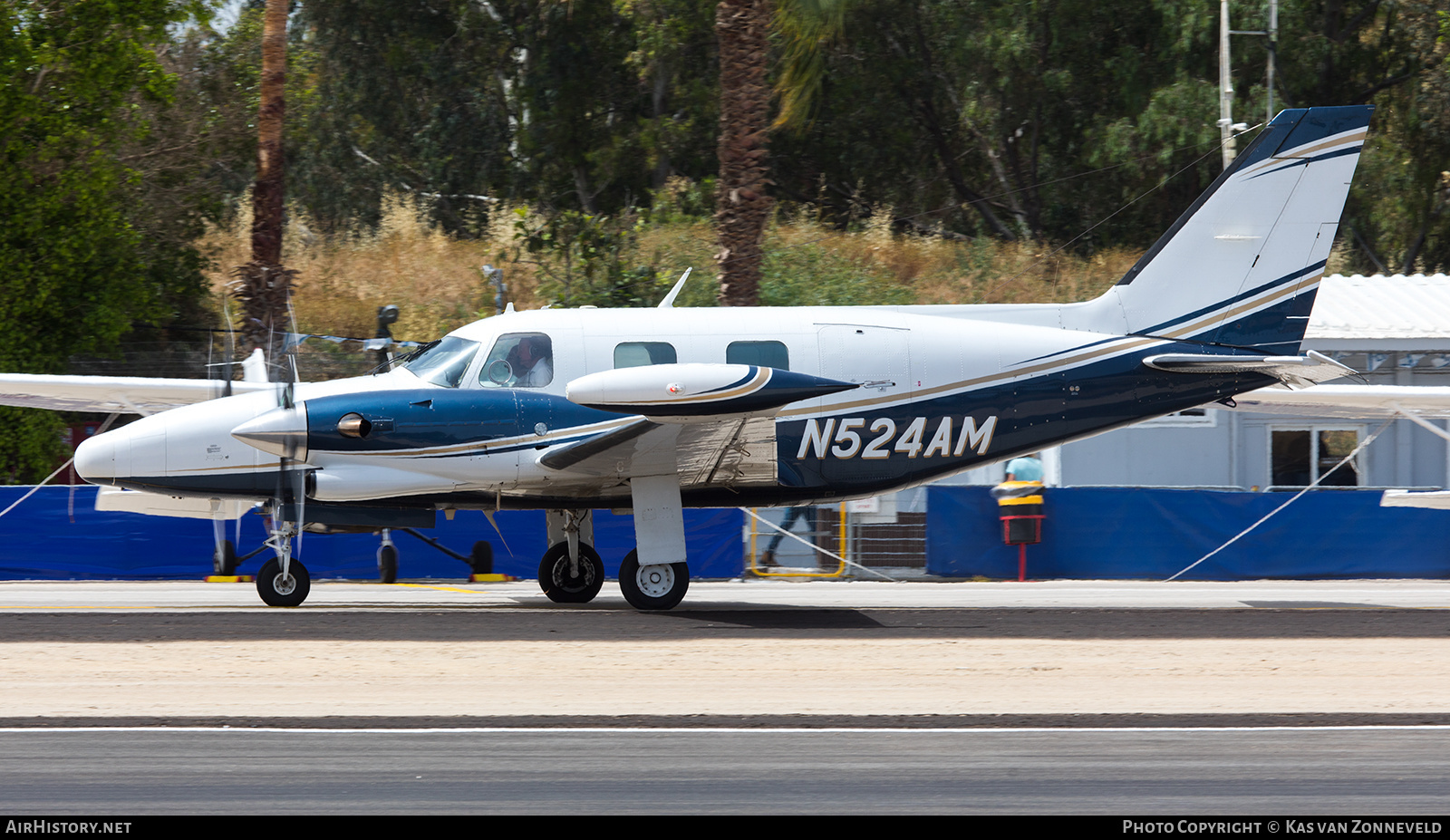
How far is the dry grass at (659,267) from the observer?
3138cm

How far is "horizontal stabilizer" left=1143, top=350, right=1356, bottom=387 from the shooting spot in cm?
1502

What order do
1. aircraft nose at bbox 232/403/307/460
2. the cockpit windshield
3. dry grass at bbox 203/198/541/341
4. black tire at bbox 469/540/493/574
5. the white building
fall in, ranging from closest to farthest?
aircraft nose at bbox 232/403/307/460, the cockpit windshield, black tire at bbox 469/540/493/574, the white building, dry grass at bbox 203/198/541/341

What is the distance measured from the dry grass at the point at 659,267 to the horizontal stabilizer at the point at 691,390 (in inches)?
652

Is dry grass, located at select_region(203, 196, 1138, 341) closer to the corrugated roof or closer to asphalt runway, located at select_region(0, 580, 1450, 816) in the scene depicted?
the corrugated roof

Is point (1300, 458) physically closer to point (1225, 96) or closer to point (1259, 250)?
point (1225, 96)

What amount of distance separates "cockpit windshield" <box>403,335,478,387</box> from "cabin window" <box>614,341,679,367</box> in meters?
1.50

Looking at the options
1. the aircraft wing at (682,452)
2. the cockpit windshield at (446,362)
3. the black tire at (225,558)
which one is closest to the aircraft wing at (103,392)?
the black tire at (225,558)

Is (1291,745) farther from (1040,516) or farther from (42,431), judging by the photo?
(42,431)

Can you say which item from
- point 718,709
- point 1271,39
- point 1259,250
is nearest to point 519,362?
point 718,709

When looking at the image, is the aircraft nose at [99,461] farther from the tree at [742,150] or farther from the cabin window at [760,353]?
the tree at [742,150]

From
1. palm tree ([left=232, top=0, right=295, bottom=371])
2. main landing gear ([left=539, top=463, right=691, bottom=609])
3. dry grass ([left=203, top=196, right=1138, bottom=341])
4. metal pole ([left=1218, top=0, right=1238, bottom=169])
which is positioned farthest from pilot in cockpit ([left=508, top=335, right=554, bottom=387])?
metal pole ([left=1218, top=0, right=1238, bottom=169])

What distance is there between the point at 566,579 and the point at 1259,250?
28.6 feet

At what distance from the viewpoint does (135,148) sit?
30484 millimetres

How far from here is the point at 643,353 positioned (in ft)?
48.8
